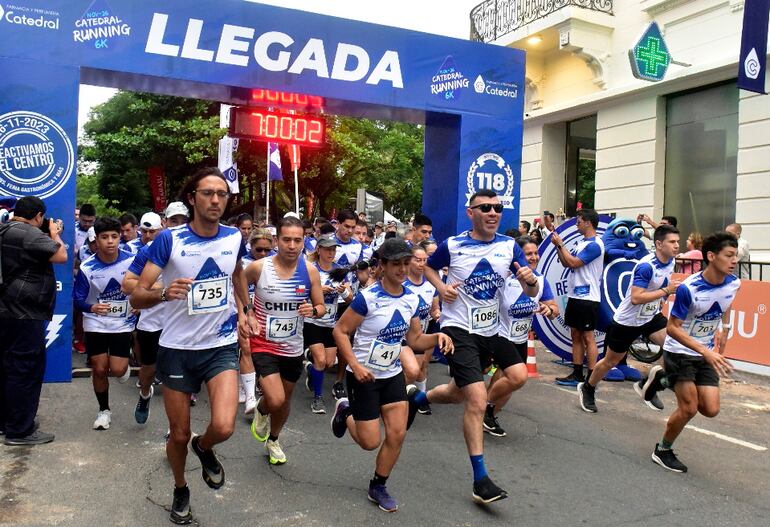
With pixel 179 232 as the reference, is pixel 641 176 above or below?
above

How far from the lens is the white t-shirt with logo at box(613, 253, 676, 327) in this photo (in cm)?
691

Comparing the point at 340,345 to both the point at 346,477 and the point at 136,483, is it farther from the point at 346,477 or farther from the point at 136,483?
the point at 136,483

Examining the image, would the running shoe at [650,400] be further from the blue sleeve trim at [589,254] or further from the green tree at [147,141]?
the green tree at [147,141]

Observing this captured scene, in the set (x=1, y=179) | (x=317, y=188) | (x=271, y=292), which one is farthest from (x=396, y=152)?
(x=271, y=292)

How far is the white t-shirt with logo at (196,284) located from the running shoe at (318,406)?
274cm

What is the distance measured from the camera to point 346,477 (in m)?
4.95

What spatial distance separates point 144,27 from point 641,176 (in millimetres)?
11499

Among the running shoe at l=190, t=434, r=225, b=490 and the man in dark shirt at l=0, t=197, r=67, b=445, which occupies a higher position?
the man in dark shirt at l=0, t=197, r=67, b=445

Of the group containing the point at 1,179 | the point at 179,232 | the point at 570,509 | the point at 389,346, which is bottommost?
the point at 570,509

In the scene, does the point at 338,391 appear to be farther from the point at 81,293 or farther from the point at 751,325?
the point at 751,325

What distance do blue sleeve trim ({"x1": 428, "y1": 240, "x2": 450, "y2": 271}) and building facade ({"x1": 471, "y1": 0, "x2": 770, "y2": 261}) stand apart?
954 cm

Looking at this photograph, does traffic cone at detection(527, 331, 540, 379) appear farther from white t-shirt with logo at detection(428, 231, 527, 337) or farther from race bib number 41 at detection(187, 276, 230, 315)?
race bib number 41 at detection(187, 276, 230, 315)

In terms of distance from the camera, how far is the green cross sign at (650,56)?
1370 centimetres

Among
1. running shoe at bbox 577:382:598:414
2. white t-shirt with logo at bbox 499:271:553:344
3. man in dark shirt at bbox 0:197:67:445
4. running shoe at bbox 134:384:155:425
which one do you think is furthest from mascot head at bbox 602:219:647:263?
man in dark shirt at bbox 0:197:67:445
